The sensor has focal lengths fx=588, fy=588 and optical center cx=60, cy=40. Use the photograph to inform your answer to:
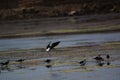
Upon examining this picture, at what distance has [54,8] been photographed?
6450 centimetres

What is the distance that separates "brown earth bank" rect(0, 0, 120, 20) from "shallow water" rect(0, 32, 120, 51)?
2276cm

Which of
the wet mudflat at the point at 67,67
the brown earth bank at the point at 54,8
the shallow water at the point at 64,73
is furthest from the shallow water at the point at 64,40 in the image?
the brown earth bank at the point at 54,8

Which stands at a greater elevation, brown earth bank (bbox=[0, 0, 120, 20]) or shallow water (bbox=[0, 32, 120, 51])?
shallow water (bbox=[0, 32, 120, 51])

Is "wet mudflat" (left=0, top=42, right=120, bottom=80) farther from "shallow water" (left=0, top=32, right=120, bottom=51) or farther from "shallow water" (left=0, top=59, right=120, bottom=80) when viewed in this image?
"shallow water" (left=0, top=32, right=120, bottom=51)

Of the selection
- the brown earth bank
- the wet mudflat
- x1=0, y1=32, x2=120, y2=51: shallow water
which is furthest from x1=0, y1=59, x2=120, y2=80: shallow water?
the brown earth bank

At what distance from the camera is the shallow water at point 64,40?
3138cm

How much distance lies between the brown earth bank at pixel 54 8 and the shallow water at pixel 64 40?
74.7 feet

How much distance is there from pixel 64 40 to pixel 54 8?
30277 millimetres

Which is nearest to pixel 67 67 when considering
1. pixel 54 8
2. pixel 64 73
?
pixel 64 73

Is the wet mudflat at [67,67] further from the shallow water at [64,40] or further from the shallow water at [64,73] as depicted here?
the shallow water at [64,40]

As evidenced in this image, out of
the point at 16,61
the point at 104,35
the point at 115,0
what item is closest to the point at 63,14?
the point at 115,0

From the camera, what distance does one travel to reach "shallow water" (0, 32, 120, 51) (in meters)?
31.4

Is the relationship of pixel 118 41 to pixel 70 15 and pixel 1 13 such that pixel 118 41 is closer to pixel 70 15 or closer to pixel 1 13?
pixel 70 15

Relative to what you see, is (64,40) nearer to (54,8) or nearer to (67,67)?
(67,67)
